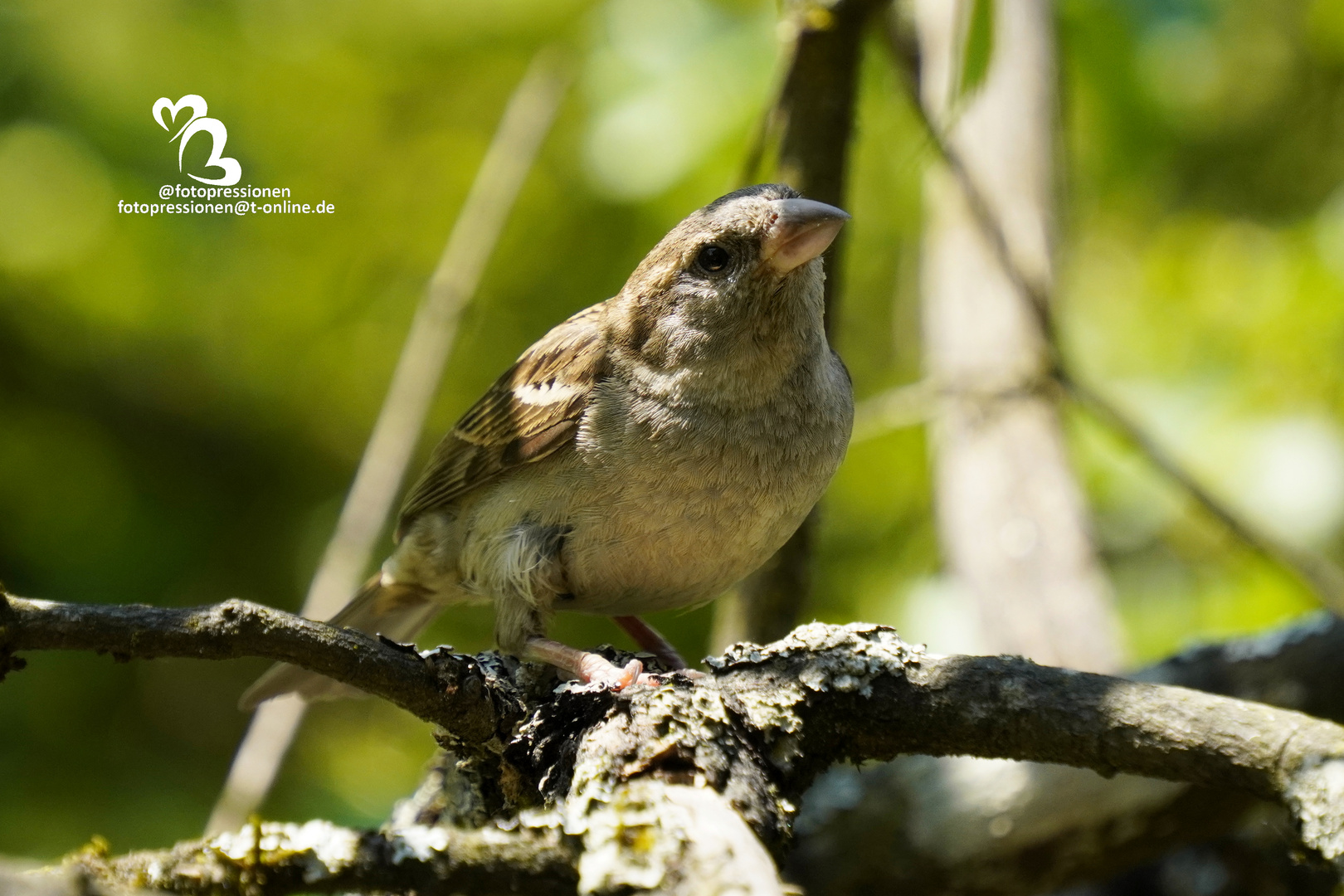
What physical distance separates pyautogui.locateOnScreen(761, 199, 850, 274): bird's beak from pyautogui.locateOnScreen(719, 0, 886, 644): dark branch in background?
590 mm

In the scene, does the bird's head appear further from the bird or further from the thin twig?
the thin twig

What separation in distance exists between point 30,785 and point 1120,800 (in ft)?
Result: 13.2

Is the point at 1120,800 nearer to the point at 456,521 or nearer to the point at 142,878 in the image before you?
the point at 456,521

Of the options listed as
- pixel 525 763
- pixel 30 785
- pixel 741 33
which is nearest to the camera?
pixel 525 763

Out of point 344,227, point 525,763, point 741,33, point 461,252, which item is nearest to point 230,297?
point 344,227

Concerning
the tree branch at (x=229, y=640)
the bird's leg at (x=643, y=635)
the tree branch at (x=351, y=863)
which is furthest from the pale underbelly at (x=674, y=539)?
the tree branch at (x=351, y=863)

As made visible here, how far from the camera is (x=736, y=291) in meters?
3.42

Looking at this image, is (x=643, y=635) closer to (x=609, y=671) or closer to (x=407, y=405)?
(x=609, y=671)

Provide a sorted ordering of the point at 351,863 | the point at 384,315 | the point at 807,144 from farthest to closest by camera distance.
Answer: the point at 384,315 → the point at 807,144 → the point at 351,863

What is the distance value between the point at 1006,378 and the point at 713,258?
2.00 meters

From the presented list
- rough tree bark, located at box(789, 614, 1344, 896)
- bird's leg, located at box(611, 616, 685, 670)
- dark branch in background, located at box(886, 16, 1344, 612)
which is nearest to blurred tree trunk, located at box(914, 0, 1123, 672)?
dark branch in background, located at box(886, 16, 1344, 612)

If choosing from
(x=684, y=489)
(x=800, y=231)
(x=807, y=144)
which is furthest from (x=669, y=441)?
(x=807, y=144)

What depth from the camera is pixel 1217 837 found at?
12.0ft

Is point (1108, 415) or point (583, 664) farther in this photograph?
point (1108, 415)
